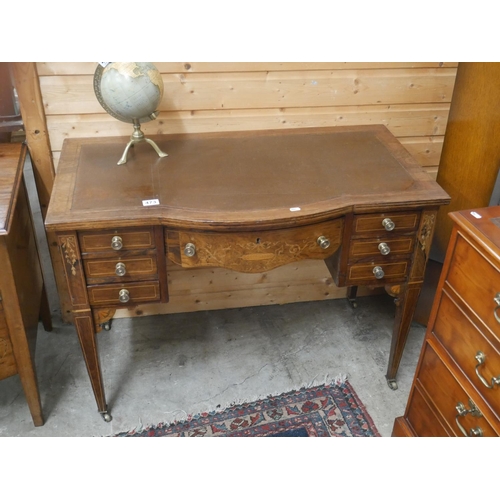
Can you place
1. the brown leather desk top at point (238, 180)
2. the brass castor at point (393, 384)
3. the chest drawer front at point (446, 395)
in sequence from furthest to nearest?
the brass castor at point (393, 384), the brown leather desk top at point (238, 180), the chest drawer front at point (446, 395)

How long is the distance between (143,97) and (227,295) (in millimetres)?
1117

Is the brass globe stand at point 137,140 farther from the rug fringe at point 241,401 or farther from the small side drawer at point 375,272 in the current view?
the rug fringe at point 241,401

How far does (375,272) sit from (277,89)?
83 centimetres

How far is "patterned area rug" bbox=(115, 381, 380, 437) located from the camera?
205 cm

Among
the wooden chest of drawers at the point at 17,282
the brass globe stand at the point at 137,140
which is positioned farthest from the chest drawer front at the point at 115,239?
the brass globe stand at the point at 137,140

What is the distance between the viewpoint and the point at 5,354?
6.14ft

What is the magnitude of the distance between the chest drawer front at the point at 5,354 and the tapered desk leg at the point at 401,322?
1.40m

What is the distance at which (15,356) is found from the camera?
6.20 feet

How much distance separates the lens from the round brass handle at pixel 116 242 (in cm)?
170

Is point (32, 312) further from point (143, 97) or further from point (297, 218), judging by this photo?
point (297, 218)

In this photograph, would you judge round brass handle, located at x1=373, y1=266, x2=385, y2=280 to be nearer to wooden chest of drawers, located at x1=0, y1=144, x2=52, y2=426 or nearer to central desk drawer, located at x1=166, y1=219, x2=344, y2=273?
central desk drawer, located at x1=166, y1=219, x2=344, y2=273

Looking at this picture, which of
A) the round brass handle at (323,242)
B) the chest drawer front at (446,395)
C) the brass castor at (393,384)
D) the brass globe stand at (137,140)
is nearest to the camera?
the chest drawer front at (446,395)

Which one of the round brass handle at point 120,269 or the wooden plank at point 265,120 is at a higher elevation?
the wooden plank at point 265,120

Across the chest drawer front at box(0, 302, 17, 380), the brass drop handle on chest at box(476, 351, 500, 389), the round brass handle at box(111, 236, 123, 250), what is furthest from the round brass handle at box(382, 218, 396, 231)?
the chest drawer front at box(0, 302, 17, 380)
